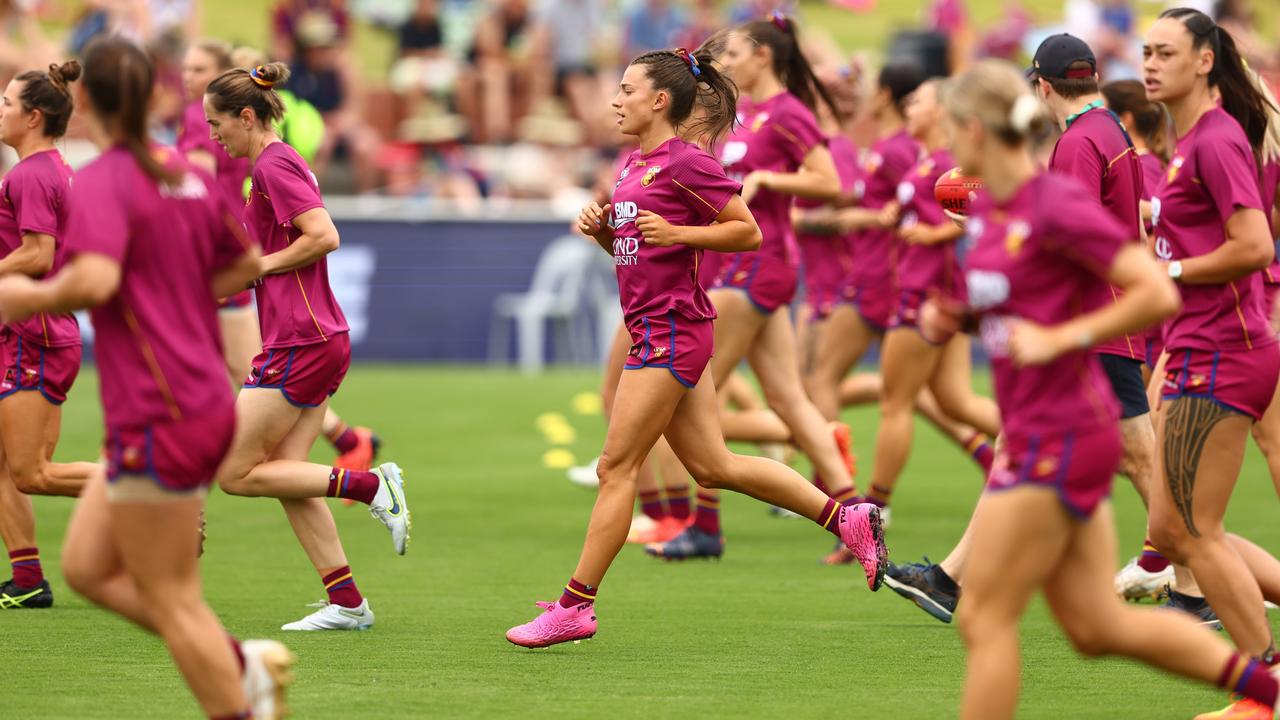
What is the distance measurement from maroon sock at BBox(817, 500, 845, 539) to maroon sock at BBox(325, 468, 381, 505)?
6.09ft

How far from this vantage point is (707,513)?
8828 millimetres

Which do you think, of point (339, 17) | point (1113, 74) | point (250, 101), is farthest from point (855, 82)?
point (339, 17)

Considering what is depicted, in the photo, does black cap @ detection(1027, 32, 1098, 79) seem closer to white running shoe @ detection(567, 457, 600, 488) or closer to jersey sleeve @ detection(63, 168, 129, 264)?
jersey sleeve @ detection(63, 168, 129, 264)

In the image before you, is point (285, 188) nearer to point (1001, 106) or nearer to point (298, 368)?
point (298, 368)

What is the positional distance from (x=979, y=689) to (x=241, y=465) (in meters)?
3.38

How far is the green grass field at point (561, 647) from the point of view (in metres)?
5.70

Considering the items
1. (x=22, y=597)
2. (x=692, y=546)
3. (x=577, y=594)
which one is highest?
(x=577, y=594)

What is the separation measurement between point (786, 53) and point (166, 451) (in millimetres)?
5260

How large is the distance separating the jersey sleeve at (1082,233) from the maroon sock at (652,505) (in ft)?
17.2

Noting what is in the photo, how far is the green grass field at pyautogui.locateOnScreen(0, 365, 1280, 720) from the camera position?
5699mm

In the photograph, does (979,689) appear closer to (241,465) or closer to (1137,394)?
(1137,394)

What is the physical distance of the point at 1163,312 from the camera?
4.27 m

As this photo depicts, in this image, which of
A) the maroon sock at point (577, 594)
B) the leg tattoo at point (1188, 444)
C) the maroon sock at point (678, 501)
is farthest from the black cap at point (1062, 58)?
the maroon sock at point (678, 501)

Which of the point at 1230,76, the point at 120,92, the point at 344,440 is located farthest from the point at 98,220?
the point at 344,440
